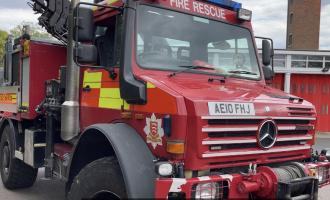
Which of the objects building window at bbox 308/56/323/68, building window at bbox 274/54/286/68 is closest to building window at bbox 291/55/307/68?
building window at bbox 308/56/323/68

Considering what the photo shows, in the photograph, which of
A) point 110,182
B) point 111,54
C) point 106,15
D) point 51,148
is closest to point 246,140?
point 110,182

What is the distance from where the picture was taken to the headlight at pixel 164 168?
3.31 meters

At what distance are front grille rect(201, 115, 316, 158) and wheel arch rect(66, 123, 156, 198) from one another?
1.64ft

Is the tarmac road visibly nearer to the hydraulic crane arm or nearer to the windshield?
the hydraulic crane arm

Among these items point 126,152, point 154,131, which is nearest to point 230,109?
point 154,131

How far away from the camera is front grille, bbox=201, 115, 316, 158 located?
3562 millimetres

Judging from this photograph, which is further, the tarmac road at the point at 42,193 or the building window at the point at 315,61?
the building window at the point at 315,61

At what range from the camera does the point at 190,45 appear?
4.57 metres

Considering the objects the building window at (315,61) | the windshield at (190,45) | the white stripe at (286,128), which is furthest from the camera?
the building window at (315,61)

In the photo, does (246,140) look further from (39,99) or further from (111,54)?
(39,99)

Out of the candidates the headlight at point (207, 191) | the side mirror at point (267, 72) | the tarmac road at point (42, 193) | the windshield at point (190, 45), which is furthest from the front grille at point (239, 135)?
the tarmac road at point (42, 193)

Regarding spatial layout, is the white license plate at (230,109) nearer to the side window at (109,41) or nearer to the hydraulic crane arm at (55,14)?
the side window at (109,41)

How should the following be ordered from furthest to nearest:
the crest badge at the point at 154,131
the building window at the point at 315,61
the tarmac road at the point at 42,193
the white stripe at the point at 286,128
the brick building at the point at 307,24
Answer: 1. the brick building at the point at 307,24
2. the building window at the point at 315,61
3. the tarmac road at the point at 42,193
4. the white stripe at the point at 286,128
5. the crest badge at the point at 154,131

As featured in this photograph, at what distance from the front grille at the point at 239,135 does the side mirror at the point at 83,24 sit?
1474mm
